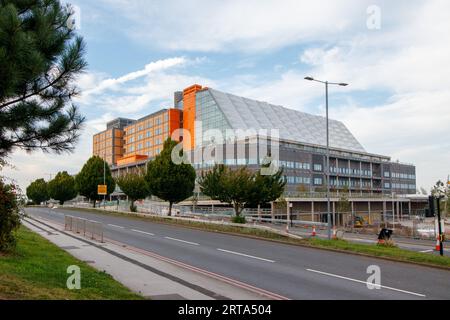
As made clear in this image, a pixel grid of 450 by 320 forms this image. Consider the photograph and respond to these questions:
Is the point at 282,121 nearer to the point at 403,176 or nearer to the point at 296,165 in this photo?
the point at 296,165

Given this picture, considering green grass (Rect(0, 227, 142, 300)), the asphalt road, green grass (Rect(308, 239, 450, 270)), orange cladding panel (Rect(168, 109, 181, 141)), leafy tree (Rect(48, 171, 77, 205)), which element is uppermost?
orange cladding panel (Rect(168, 109, 181, 141))

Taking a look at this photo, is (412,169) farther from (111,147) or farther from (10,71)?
(10,71)

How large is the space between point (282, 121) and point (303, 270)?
97.6 metres

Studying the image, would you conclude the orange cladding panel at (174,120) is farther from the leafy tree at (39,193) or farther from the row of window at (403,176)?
the row of window at (403,176)

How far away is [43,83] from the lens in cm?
1032

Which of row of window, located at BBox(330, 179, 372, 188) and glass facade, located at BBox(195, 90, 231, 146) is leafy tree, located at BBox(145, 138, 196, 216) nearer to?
glass facade, located at BBox(195, 90, 231, 146)

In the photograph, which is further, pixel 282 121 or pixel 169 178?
pixel 282 121

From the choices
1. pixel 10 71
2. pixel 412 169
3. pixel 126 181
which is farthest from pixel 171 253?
pixel 412 169

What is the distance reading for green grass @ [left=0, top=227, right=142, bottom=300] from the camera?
7.82 m

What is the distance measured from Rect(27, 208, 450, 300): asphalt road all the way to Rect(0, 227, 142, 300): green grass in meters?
4.06

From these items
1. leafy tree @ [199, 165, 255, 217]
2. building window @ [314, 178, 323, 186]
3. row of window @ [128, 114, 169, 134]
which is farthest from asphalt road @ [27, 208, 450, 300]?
row of window @ [128, 114, 169, 134]

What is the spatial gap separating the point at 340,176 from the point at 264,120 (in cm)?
2386

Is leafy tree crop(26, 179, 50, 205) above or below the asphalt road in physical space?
above

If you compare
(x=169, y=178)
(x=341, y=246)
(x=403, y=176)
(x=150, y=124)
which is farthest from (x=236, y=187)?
(x=403, y=176)
